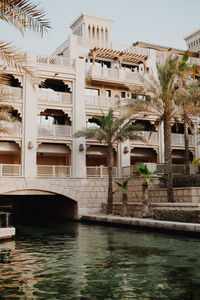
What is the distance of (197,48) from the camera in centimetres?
3738

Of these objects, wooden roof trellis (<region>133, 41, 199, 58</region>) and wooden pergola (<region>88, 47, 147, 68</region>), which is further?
wooden roof trellis (<region>133, 41, 199, 58</region>)

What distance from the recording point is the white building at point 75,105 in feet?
86.3

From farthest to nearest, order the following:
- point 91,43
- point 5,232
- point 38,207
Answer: point 38,207
point 91,43
point 5,232

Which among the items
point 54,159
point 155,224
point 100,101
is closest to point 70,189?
point 54,159

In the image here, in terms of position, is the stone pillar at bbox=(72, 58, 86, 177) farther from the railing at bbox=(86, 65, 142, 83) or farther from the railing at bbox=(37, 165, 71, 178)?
the railing at bbox=(86, 65, 142, 83)

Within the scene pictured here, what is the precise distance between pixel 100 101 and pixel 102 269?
2165 cm

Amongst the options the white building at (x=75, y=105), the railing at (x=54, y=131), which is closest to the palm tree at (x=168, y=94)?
the white building at (x=75, y=105)

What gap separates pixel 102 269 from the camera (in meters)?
8.69

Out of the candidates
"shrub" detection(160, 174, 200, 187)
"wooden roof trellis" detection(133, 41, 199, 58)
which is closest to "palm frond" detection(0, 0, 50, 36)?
"shrub" detection(160, 174, 200, 187)

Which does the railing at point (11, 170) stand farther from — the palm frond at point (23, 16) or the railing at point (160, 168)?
the palm frond at point (23, 16)

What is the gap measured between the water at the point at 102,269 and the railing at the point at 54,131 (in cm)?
1386

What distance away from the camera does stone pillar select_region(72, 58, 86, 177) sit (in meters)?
27.2

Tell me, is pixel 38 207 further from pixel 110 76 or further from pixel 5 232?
pixel 5 232

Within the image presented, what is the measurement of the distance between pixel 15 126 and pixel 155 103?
10303mm
